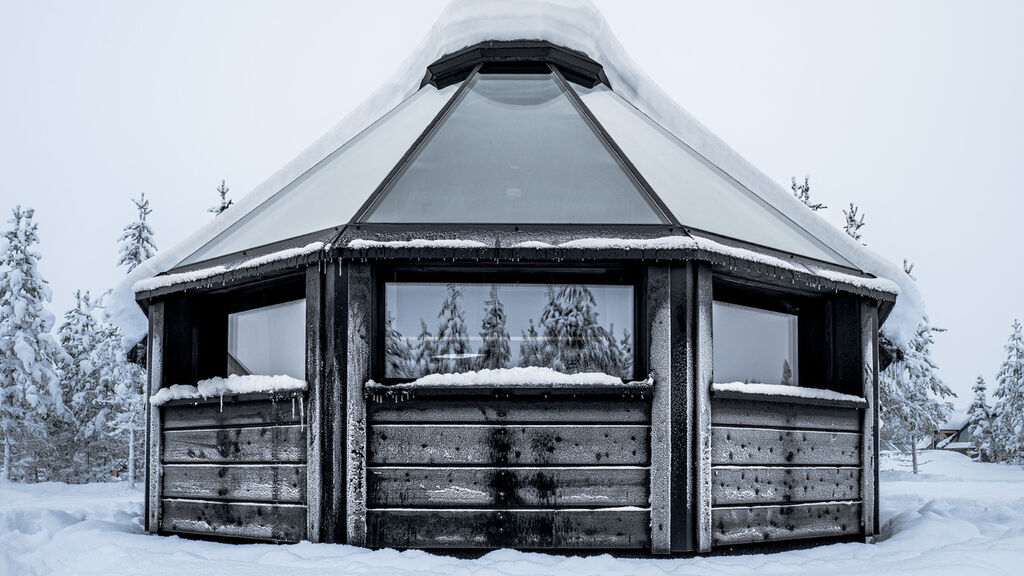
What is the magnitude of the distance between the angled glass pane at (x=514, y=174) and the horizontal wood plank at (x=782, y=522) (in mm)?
2097

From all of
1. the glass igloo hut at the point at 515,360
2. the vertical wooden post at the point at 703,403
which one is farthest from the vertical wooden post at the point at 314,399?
the vertical wooden post at the point at 703,403

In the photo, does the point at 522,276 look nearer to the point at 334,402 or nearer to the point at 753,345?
the point at 334,402

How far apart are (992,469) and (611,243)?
3474cm

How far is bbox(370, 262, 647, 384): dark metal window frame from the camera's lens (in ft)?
18.2

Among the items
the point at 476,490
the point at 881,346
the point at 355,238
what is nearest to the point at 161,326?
the point at 355,238

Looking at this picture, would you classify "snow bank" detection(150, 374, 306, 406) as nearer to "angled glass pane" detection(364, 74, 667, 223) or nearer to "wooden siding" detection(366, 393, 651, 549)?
"wooden siding" detection(366, 393, 651, 549)

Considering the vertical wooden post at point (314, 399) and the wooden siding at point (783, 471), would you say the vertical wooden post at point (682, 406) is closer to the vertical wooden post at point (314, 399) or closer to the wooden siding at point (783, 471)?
the wooden siding at point (783, 471)

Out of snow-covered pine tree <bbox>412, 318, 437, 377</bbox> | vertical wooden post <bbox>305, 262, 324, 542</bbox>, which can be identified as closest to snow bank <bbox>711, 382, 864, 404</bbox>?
snow-covered pine tree <bbox>412, 318, 437, 377</bbox>

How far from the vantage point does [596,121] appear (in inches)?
261

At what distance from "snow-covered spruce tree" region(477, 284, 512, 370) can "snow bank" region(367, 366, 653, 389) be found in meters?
0.15

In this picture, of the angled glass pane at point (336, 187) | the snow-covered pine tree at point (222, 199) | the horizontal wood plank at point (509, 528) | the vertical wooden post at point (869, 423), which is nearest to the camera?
the horizontal wood plank at point (509, 528)

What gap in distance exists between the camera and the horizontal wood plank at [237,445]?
5559 millimetres

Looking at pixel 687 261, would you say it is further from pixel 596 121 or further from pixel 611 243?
pixel 596 121

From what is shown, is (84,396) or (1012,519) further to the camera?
(84,396)
